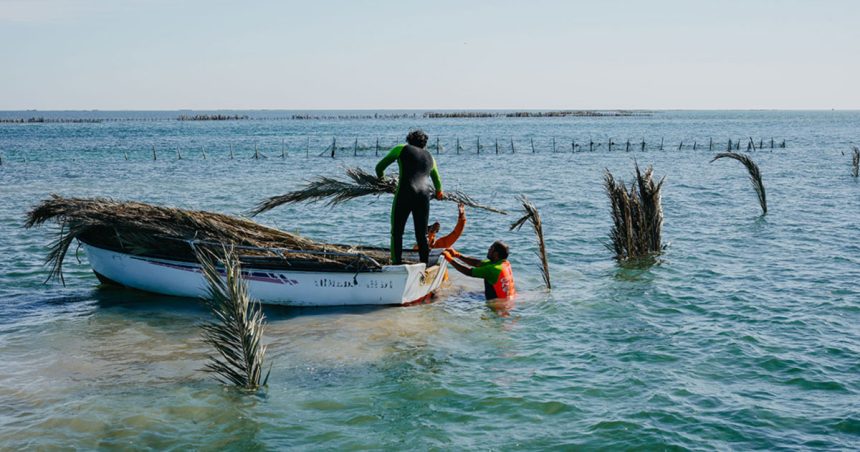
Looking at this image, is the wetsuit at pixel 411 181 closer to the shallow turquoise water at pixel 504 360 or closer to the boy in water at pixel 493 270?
the boy in water at pixel 493 270

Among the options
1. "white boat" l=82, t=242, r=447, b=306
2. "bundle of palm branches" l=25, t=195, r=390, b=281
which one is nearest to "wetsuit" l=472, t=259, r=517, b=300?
"white boat" l=82, t=242, r=447, b=306

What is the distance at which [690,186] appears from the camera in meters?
34.0

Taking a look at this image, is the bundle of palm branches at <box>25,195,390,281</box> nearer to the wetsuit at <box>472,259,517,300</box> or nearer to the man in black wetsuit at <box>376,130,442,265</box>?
the man in black wetsuit at <box>376,130,442,265</box>

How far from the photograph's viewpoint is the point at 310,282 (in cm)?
1243

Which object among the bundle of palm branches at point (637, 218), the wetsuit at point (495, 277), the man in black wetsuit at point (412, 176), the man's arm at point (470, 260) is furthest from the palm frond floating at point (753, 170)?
the man in black wetsuit at point (412, 176)

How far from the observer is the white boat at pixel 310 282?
40.5ft

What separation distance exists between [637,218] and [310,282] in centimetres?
814

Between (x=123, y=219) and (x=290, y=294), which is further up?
(x=123, y=219)

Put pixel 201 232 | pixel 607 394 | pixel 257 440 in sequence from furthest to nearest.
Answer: pixel 201 232 < pixel 607 394 < pixel 257 440

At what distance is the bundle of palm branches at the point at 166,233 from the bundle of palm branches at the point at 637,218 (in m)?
5.83

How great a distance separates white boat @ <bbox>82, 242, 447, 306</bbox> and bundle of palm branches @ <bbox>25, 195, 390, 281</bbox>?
19 cm

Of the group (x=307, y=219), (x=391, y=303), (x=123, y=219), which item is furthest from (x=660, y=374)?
(x=307, y=219)

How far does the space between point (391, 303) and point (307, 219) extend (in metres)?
11.8

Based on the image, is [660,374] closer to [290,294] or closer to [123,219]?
[290,294]
